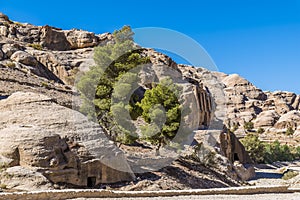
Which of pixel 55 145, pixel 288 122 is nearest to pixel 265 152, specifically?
pixel 288 122

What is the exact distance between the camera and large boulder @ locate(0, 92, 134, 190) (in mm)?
17875

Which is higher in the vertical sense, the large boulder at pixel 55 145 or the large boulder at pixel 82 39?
the large boulder at pixel 82 39

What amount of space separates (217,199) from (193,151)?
20.3 meters

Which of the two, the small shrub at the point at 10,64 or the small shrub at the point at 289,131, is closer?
the small shrub at the point at 10,64

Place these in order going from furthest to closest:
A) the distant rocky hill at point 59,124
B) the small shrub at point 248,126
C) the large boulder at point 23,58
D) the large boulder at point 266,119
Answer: the large boulder at point 266,119, the small shrub at point 248,126, the large boulder at point 23,58, the distant rocky hill at point 59,124

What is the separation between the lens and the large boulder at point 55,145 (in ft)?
58.6

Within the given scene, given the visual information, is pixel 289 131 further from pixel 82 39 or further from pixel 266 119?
pixel 82 39

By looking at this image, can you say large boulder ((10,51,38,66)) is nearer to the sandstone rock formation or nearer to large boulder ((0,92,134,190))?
the sandstone rock formation

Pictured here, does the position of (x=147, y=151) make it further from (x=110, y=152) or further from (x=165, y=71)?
(x=165, y=71)

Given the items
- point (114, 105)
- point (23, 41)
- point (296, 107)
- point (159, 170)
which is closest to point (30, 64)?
point (23, 41)

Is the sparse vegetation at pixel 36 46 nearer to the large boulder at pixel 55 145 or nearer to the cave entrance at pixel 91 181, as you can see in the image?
the large boulder at pixel 55 145

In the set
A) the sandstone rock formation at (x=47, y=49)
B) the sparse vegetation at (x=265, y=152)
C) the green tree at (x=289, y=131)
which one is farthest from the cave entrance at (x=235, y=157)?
the green tree at (x=289, y=131)

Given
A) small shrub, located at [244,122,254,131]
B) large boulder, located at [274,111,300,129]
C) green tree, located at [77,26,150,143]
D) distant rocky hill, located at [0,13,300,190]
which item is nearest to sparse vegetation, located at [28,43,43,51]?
distant rocky hill, located at [0,13,300,190]

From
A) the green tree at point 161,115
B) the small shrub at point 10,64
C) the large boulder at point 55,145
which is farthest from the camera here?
the small shrub at point 10,64
